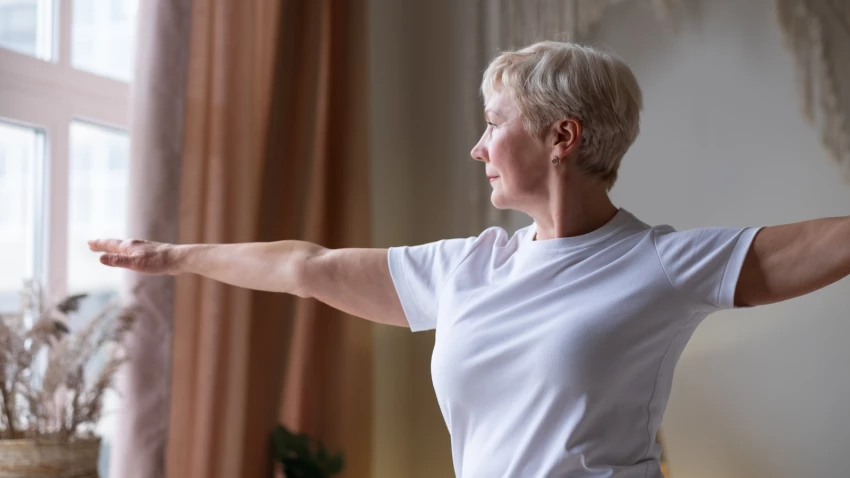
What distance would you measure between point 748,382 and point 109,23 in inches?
90.4

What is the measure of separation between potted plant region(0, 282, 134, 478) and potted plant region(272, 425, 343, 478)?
81 cm

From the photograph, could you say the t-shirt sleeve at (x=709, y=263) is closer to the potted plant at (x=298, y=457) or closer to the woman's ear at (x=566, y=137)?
the woman's ear at (x=566, y=137)

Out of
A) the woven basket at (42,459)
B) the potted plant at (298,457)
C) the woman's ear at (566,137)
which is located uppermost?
the woman's ear at (566,137)

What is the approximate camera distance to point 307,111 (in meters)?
2.88

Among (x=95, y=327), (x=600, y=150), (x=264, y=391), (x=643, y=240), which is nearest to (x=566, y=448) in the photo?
(x=643, y=240)

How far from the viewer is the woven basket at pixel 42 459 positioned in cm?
163

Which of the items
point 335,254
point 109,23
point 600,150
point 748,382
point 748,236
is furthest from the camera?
point 748,382

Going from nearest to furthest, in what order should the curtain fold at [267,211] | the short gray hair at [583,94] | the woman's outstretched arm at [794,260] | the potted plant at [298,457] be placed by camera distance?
1. the woman's outstretched arm at [794,260]
2. the short gray hair at [583,94]
3. the curtain fold at [267,211]
4. the potted plant at [298,457]

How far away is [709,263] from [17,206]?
179 centimetres

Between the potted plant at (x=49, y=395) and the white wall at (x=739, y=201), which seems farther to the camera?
the white wall at (x=739, y=201)

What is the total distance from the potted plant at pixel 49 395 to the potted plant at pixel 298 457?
81 cm


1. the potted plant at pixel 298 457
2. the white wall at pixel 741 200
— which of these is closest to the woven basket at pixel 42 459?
the potted plant at pixel 298 457

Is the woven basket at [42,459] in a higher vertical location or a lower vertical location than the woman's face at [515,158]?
lower

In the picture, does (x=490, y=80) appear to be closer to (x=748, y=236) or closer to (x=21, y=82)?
(x=748, y=236)
